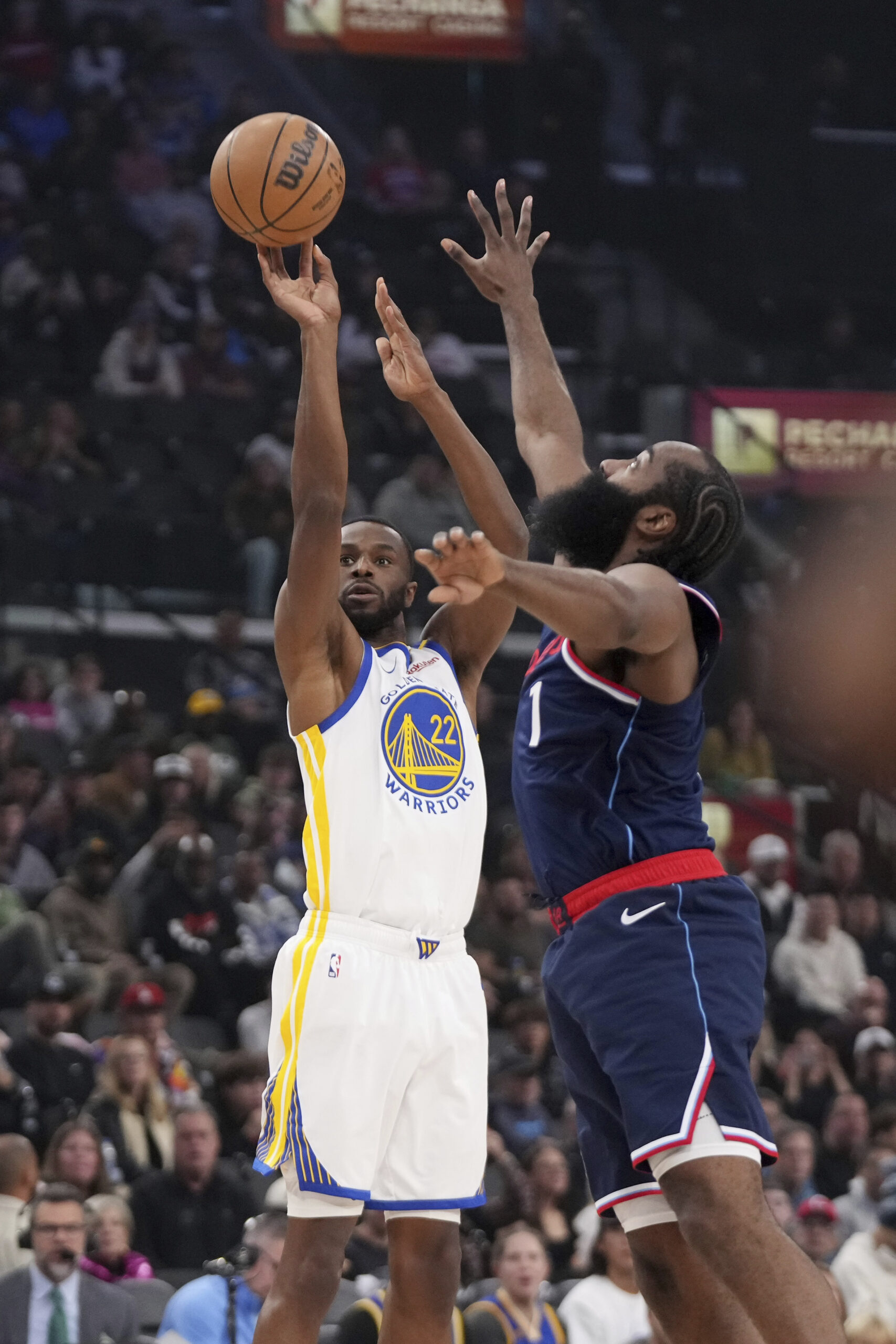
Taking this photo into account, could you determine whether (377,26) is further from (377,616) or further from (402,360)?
(377,616)

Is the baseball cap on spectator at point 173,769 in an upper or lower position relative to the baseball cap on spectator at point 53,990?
upper

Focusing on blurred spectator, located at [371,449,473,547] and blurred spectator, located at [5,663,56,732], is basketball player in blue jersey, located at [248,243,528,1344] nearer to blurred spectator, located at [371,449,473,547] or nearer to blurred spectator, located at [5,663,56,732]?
blurred spectator, located at [5,663,56,732]

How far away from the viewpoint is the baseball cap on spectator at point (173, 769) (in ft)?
38.3

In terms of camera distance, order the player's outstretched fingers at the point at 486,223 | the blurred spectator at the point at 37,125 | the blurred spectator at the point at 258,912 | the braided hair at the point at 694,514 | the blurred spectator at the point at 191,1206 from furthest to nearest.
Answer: the blurred spectator at the point at 37,125, the blurred spectator at the point at 258,912, the blurred spectator at the point at 191,1206, the player's outstretched fingers at the point at 486,223, the braided hair at the point at 694,514

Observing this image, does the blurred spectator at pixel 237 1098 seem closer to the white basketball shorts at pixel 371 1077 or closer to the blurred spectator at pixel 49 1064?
the blurred spectator at pixel 49 1064

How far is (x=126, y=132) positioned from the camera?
17.2 m

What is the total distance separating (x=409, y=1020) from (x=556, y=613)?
127cm

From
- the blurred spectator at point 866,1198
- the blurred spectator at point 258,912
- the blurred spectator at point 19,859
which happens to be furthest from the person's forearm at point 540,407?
the blurred spectator at point 19,859

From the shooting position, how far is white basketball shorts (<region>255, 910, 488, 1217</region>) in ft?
14.1

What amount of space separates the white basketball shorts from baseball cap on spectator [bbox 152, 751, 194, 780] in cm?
726

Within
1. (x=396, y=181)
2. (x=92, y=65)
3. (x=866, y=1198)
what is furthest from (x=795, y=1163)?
(x=92, y=65)

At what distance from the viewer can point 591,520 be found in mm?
4344

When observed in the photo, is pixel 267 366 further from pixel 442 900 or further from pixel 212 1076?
pixel 442 900

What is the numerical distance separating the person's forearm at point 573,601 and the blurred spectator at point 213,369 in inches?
470
